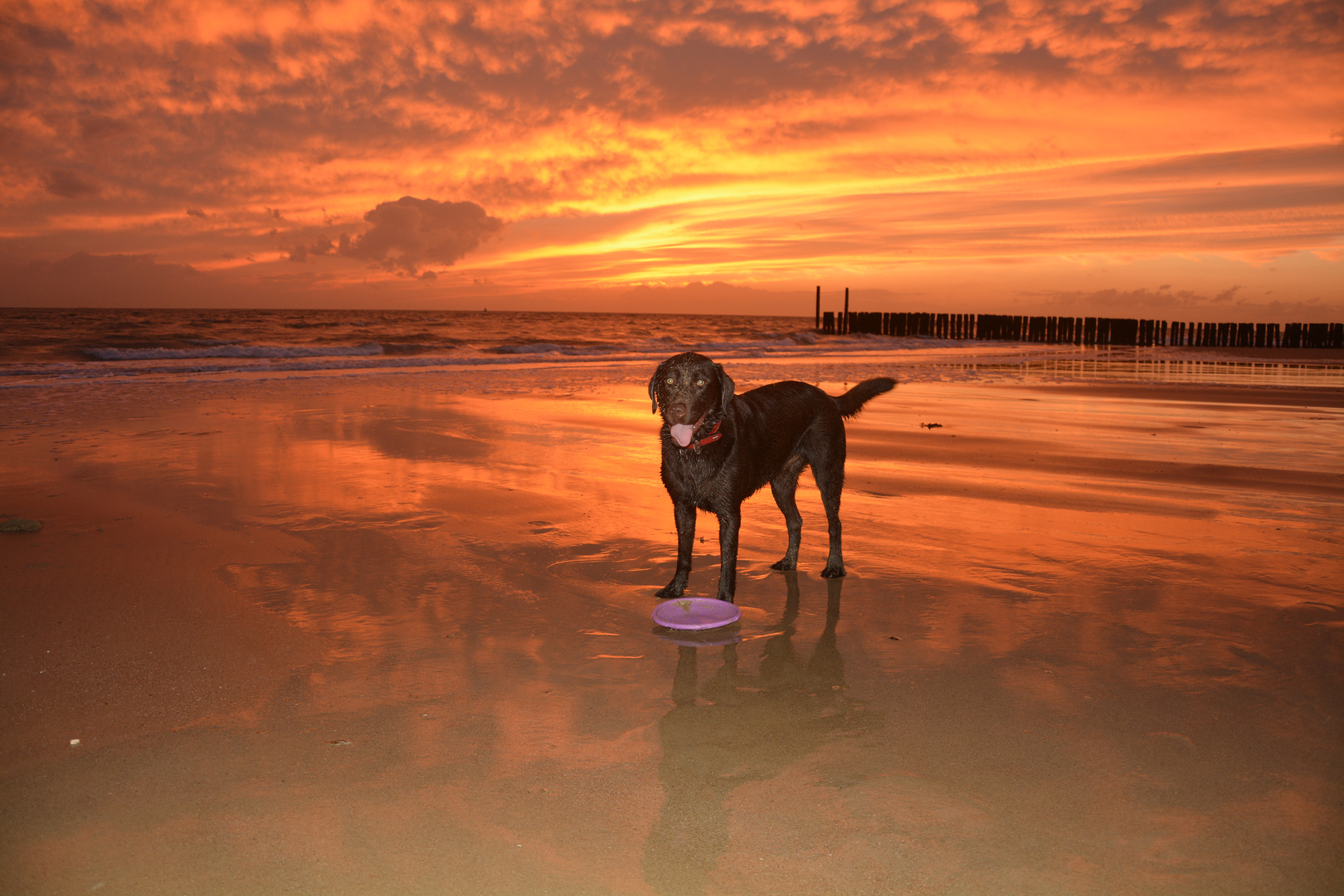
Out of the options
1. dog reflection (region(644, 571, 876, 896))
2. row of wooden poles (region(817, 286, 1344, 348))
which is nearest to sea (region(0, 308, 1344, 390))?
row of wooden poles (region(817, 286, 1344, 348))

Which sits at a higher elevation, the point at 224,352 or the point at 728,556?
the point at 224,352

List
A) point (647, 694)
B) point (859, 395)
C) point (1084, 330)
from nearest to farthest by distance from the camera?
1. point (647, 694)
2. point (859, 395)
3. point (1084, 330)

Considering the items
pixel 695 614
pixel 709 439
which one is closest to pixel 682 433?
pixel 709 439

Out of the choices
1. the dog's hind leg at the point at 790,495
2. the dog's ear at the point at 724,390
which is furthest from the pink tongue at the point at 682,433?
the dog's hind leg at the point at 790,495

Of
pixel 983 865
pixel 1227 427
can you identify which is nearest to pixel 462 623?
pixel 983 865

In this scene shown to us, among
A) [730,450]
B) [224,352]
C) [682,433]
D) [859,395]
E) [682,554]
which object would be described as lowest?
[682,554]

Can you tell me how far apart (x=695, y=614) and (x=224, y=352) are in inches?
1092

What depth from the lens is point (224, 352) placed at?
88.4 ft

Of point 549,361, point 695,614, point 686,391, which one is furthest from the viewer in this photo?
point 549,361

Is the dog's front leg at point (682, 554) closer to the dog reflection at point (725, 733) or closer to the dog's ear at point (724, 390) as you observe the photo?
the dog's ear at point (724, 390)

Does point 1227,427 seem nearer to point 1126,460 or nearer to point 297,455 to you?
point 1126,460

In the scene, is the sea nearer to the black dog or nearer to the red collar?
the black dog

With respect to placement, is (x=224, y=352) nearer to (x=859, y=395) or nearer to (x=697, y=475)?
(x=859, y=395)

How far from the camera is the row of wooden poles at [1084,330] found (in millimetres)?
41406
